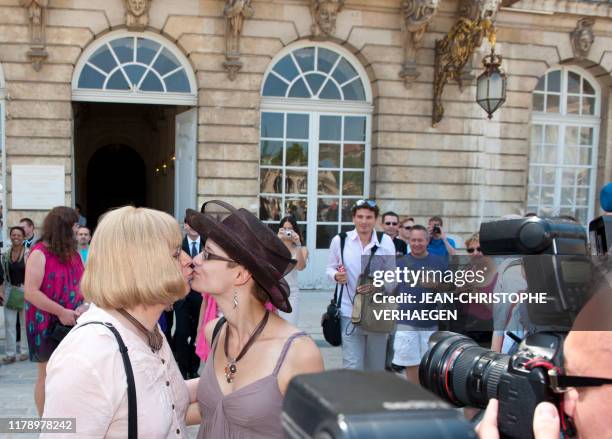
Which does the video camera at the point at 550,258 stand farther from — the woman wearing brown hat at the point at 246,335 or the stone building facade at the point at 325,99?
the stone building facade at the point at 325,99

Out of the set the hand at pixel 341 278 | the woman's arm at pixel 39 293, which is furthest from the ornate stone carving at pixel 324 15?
the woman's arm at pixel 39 293

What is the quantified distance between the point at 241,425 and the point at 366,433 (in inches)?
54.0

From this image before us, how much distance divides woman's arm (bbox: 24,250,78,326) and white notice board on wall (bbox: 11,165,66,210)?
19.2 feet

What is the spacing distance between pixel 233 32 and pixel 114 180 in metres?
16.5

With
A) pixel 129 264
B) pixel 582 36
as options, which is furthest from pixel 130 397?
pixel 582 36

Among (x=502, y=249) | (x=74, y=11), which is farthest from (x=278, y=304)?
(x=74, y=11)

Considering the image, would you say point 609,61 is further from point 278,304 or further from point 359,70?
point 278,304

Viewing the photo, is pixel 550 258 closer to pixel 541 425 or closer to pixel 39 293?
pixel 541 425

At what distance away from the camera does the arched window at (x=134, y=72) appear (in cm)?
979

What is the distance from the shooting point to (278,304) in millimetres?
2141

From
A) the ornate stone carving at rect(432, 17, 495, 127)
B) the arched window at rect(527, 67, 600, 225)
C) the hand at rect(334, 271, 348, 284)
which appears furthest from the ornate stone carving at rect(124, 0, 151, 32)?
the arched window at rect(527, 67, 600, 225)

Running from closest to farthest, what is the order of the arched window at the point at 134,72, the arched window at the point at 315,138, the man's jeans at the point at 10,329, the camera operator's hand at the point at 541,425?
the camera operator's hand at the point at 541,425 < the man's jeans at the point at 10,329 < the arched window at the point at 134,72 < the arched window at the point at 315,138

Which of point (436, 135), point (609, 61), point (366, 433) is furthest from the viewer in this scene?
point (609, 61)

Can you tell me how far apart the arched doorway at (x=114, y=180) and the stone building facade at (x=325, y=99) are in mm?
13630
